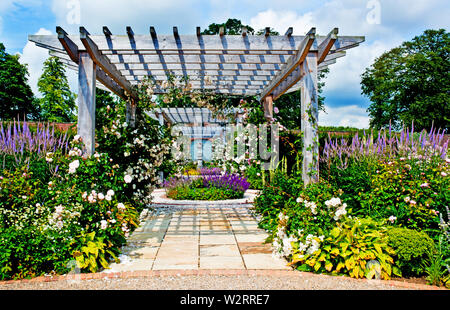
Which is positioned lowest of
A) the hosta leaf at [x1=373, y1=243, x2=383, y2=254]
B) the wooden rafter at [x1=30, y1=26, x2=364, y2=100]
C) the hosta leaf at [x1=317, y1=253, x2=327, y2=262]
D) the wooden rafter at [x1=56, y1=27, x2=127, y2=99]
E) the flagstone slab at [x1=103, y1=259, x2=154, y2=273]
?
the flagstone slab at [x1=103, y1=259, x2=154, y2=273]

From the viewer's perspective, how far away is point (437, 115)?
65.1 ft

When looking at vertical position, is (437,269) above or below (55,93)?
below

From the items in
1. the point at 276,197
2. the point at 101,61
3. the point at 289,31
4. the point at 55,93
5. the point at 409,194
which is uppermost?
the point at 55,93

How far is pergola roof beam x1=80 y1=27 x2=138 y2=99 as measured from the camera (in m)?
3.81

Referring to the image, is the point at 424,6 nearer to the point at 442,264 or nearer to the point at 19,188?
the point at 442,264

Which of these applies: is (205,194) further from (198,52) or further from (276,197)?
(198,52)

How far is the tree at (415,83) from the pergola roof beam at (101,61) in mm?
18951

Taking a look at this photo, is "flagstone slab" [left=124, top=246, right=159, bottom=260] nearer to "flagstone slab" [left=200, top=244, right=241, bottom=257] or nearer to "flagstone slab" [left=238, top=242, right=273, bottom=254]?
"flagstone slab" [left=200, top=244, right=241, bottom=257]

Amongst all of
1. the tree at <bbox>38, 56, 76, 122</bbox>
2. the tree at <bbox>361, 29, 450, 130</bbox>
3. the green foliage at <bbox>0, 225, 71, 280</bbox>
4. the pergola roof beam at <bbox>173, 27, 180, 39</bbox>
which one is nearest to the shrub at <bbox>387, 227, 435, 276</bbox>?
the green foliage at <bbox>0, 225, 71, 280</bbox>

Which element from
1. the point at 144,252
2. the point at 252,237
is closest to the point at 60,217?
the point at 144,252

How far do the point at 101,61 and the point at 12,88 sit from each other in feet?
76.1

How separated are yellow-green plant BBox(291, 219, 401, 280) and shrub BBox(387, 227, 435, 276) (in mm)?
68

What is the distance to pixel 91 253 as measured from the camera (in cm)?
301

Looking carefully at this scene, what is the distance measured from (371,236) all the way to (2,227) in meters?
3.64
